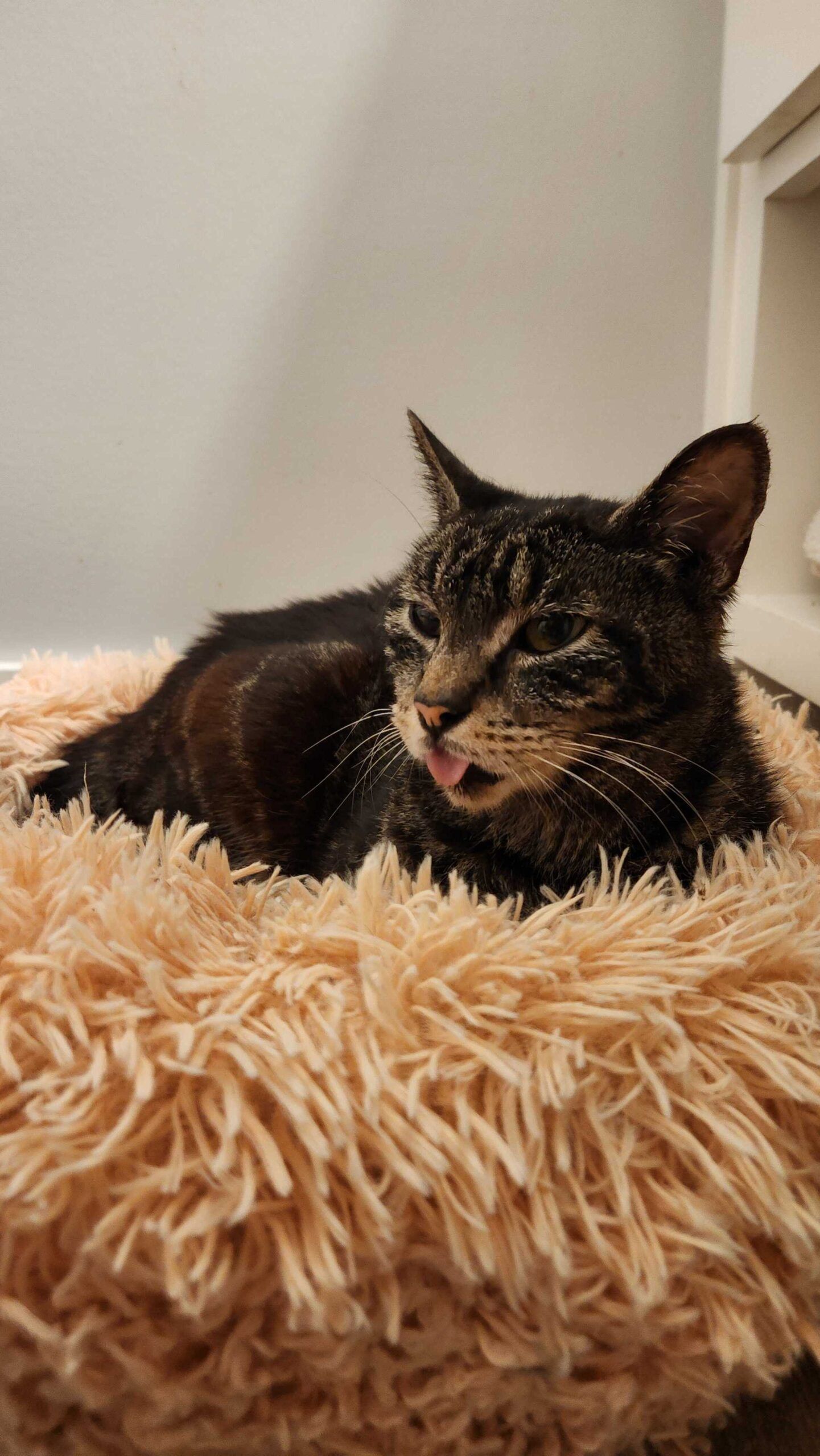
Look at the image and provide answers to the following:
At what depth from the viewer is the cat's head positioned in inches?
27.6

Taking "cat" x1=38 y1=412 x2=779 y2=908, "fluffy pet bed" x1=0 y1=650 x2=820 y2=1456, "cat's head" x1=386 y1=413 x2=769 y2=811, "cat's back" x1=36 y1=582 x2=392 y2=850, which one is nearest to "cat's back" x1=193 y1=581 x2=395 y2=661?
"cat's back" x1=36 y1=582 x2=392 y2=850

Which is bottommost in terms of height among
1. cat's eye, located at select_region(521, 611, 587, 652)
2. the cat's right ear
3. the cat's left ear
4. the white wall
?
cat's eye, located at select_region(521, 611, 587, 652)

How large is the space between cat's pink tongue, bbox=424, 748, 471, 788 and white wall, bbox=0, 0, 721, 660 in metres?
1.08

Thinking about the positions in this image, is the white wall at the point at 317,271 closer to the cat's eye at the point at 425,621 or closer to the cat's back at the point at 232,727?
the cat's back at the point at 232,727

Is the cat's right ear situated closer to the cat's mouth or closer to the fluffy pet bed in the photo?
the cat's mouth

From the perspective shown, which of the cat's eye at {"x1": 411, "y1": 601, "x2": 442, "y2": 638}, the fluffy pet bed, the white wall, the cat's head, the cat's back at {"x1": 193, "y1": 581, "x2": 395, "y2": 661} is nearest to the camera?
the fluffy pet bed

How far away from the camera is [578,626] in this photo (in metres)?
0.73

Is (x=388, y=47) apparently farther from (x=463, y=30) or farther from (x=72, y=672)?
(x=72, y=672)

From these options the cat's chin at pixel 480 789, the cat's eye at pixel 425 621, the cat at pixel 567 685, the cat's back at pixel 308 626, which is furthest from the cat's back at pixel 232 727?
the cat's chin at pixel 480 789

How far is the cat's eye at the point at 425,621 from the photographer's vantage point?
2.70 feet

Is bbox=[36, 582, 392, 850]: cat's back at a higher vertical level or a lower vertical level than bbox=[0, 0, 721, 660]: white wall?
lower

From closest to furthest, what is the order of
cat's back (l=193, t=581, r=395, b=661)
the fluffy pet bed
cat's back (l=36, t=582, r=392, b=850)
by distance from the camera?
the fluffy pet bed
cat's back (l=36, t=582, r=392, b=850)
cat's back (l=193, t=581, r=395, b=661)

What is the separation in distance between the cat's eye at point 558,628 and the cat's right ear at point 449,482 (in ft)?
0.73

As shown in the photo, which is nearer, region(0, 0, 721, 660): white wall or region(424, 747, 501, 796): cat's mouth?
region(424, 747, 501, 796): cat's mouth
